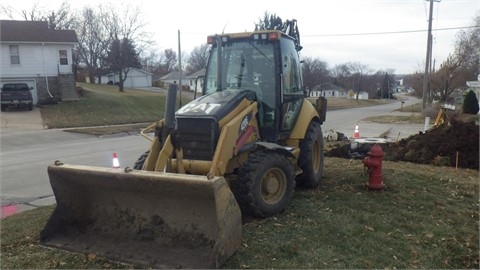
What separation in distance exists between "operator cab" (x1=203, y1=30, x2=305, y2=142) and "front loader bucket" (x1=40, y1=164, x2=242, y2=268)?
223cm

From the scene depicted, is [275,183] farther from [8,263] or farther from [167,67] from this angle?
[167,67]

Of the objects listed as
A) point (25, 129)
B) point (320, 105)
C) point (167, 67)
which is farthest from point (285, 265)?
point (167, 67)

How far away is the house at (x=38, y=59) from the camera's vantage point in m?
29.8

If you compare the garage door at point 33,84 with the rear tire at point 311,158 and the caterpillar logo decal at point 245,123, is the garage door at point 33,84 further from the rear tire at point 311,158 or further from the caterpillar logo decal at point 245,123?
the caterpillar logo decal at point 245,123

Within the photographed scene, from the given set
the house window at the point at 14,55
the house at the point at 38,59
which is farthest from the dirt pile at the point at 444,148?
the house window at the point at 14,55

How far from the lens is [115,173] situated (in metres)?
4.66

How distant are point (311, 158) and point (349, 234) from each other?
2152 millimetres

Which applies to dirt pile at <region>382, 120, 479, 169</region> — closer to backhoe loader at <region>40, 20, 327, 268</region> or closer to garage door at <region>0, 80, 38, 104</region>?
backhoe loader at <region>40, 20, 327, 268</region>

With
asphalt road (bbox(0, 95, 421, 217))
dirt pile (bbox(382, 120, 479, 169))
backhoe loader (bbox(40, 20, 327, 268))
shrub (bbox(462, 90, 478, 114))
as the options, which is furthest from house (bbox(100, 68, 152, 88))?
backhoe loader (bbox(40, 20, 327, 268))

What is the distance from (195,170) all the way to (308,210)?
1748mm

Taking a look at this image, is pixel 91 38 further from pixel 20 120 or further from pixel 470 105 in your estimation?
pixel 470 105

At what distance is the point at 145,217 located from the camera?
476 cm

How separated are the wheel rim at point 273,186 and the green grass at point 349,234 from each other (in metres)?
0.26

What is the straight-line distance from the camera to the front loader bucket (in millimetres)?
4145
